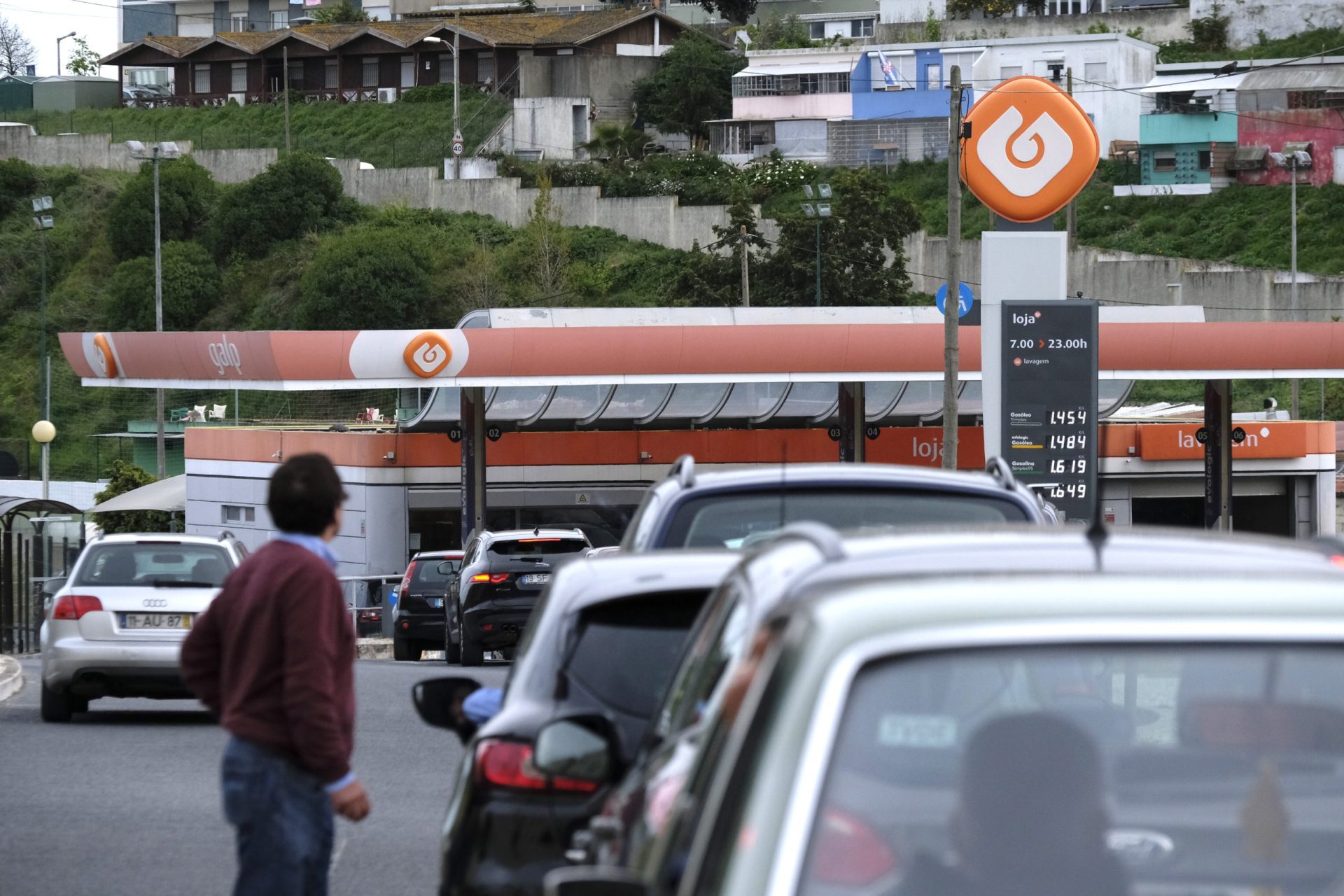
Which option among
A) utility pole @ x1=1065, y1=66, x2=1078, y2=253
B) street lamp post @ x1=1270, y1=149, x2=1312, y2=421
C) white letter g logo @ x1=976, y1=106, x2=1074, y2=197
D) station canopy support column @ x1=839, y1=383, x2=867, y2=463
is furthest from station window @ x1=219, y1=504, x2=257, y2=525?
street lamp post @ x1=1270, y1=149, x2=1312, y2=421

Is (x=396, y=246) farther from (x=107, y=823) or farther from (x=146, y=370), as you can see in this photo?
(x=107, y=823)

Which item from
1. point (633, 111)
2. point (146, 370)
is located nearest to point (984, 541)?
point (146, 370)

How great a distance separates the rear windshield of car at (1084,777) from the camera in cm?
253

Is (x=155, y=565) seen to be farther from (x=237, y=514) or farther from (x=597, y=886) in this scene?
(x=237, y=514)

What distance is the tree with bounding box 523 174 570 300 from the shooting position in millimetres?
72000

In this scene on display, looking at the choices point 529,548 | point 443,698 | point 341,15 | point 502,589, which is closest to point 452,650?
point 502,589

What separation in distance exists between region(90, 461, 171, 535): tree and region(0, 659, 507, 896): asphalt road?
33.1m

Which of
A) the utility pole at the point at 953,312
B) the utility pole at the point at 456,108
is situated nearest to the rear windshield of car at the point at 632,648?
the utility pole at the point at 953,312

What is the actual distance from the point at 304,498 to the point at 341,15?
105558 millimetres

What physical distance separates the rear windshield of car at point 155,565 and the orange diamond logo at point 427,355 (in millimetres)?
20452

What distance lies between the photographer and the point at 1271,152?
71938mm

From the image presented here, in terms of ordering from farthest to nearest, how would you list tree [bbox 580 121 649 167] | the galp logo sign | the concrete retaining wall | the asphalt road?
tree [bbox 580 121 649 167]
the concrete retaining wall
the galp logo sign
the asphalt road

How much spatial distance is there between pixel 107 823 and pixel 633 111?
83764 mm

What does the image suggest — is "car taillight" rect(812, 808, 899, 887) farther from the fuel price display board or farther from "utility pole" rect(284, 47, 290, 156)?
"utility pole" rect(284, 47, 290, 156)
